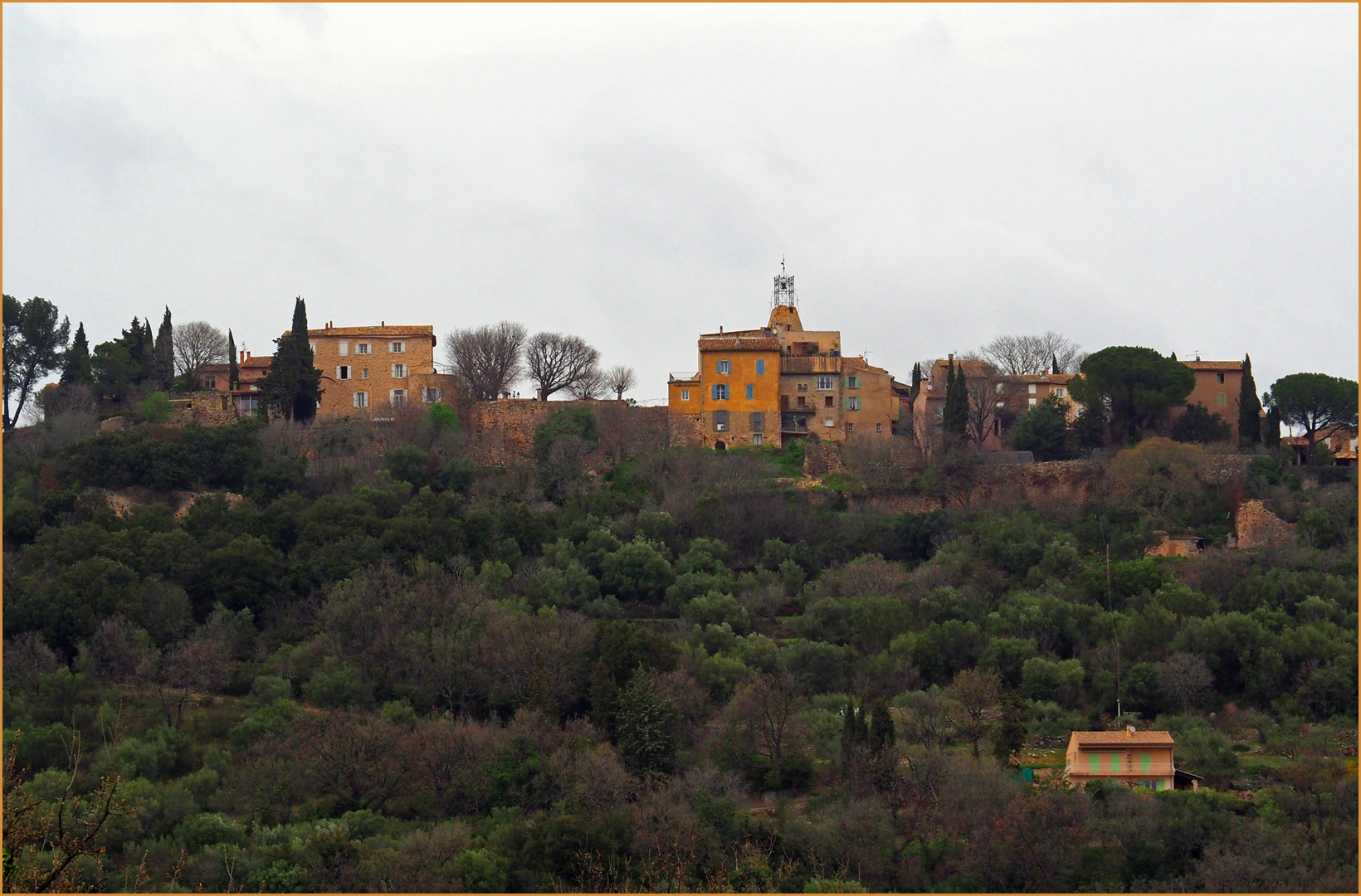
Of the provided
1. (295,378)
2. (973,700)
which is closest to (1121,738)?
(973,700)

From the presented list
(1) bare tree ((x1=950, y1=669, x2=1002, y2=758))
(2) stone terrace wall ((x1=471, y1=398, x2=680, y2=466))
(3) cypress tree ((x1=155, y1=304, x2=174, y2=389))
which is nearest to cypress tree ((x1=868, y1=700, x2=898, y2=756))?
(1) bare tree ((x1=950, y1=669, x2=1002, y2=758))

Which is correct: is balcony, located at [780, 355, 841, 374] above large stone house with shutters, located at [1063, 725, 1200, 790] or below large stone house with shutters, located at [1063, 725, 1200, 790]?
above

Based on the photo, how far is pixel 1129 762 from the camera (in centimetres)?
3303

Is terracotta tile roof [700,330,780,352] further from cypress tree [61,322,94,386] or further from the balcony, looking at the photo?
cypress tree [61,322,94,386]

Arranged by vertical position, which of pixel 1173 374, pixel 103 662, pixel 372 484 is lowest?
pixel 103 662

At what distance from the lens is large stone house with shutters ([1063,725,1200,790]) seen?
107 feet

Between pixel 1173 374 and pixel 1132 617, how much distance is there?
14.0 metres

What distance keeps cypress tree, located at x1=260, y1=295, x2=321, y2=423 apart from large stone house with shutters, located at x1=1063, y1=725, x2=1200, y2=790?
2781 cm

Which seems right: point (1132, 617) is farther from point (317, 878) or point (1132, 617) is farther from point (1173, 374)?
point (317, 878)

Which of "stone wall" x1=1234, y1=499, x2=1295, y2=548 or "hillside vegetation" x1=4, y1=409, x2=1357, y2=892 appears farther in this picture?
"stone wall" x1=1234, y1=499, x2=1295, y2=548

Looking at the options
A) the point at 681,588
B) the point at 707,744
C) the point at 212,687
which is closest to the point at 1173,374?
the point at 681,588

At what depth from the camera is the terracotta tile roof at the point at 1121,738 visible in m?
33.1

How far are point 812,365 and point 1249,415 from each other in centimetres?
1352

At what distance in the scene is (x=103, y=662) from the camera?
38438 millimetres
